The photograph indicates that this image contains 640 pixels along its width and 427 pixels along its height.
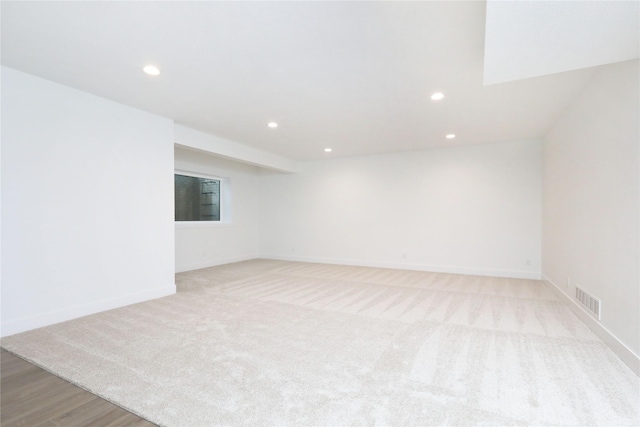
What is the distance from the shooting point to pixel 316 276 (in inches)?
215

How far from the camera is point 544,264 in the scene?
488cm

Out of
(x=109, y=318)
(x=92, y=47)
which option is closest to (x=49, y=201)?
(x=109, y=318)

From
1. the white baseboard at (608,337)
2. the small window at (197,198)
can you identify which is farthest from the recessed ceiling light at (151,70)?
the white baseboard at (608,337)

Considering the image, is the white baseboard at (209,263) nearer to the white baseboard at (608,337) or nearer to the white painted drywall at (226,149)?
the white painted drywall at (226,149)

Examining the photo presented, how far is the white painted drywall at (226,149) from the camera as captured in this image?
4.52 meters

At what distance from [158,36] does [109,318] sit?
2863 millimetres

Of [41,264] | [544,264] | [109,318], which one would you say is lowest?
[109,318]

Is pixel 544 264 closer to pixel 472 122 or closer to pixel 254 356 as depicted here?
pixel 472 122

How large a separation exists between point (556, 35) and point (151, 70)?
10.5ft

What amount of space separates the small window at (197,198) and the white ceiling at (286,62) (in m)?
2.20

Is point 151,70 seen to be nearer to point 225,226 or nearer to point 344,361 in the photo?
point 344,361

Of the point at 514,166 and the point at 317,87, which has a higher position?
the point at 317,87

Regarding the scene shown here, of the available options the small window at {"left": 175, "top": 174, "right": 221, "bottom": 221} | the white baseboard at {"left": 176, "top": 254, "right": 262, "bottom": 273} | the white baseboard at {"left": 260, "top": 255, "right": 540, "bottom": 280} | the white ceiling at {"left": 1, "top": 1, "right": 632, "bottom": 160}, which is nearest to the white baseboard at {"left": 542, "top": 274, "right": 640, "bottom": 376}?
the white baseboard at {"left": 260, "top": 255, "right": 540, "bottom": 280}

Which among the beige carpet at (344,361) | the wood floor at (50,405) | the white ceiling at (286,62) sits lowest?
the wood floor at (50,405)
